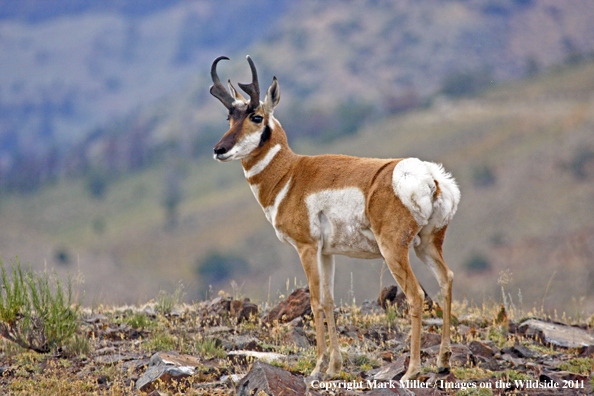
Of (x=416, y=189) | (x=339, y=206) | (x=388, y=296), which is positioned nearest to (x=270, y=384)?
(x=339, y=206)

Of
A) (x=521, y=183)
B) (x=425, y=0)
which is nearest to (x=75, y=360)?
(x=521, y=183)

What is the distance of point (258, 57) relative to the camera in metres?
150

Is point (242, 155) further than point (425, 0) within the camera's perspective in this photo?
No

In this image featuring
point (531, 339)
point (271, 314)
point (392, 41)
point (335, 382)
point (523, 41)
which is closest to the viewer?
point (335, 382)

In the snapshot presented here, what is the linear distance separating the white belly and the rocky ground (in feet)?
5.52

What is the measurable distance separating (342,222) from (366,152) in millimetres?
90714

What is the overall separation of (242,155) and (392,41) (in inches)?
5684

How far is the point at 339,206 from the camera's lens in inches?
335

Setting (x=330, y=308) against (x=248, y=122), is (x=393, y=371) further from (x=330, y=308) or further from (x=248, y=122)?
(x=248, y=122)

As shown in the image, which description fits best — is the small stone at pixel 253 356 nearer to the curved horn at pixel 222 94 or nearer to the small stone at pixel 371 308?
the small stone at pixel 371 308

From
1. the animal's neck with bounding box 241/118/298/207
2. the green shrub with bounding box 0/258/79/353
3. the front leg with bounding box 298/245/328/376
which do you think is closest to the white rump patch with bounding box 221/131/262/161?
the animal's neck with bounding box 241/118/298/207

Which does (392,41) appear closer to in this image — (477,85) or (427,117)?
(477,85)

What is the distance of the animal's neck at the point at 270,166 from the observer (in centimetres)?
930

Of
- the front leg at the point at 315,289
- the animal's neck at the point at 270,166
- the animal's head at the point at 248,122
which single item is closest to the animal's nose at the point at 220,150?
the animal's head at the point at 248,122
